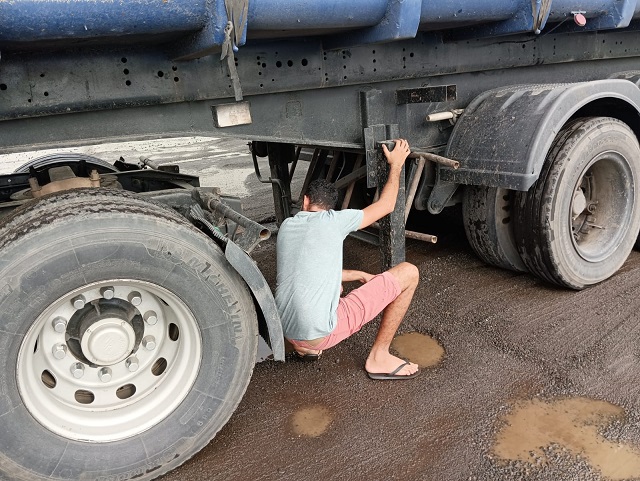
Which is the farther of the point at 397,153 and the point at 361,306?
the point at 397,153

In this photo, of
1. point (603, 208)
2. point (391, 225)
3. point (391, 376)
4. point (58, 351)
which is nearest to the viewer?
point (58, 351)

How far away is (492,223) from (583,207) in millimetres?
737

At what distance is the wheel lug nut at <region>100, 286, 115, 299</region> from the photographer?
230cm

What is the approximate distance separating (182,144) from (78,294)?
11.0 m

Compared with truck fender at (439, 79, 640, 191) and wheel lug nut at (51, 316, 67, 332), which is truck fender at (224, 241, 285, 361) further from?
truck fender at (439, 79, 640, 191)

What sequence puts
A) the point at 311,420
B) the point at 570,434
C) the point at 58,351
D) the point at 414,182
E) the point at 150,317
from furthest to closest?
the point at 414,182, the point at 311,420, the point at 570,434, the point at 150,317, the point at 58,351

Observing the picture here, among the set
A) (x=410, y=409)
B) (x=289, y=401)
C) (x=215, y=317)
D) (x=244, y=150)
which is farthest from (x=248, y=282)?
(x=244, y=150)

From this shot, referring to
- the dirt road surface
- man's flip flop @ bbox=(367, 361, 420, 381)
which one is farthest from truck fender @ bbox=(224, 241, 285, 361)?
man's flip flop @ bbox=(367, 361, 420, 381)

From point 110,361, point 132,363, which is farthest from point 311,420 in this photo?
point 110,361

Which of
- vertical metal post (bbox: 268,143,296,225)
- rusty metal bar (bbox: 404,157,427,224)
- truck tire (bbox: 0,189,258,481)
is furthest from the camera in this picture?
vertical metal post (bbox: 268,143,296,225)

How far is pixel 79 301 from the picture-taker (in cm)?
230

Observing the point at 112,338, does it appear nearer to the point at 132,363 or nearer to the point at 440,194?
the point at 132,363

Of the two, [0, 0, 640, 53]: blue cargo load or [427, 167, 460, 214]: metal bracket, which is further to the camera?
[427, 167, 460, 214]: metal bracket

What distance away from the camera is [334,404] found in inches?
116
